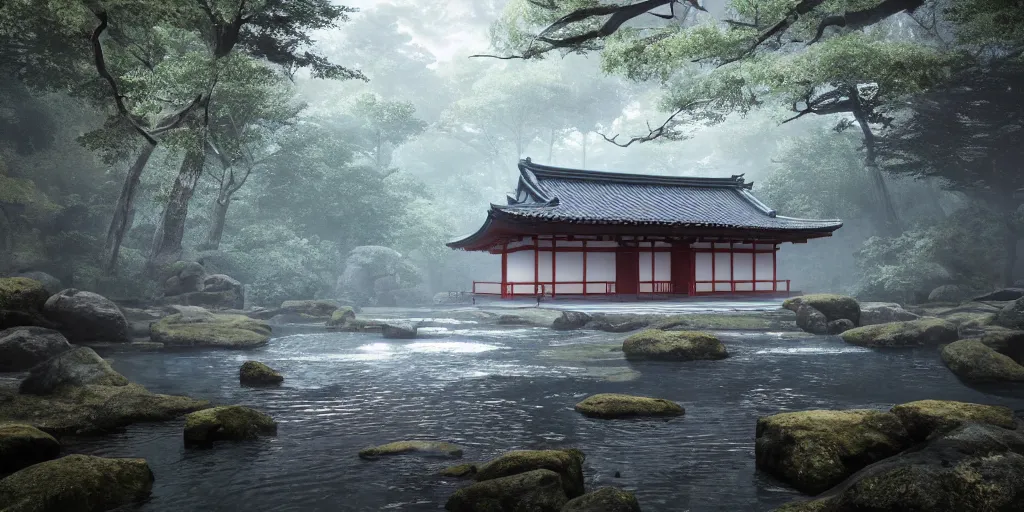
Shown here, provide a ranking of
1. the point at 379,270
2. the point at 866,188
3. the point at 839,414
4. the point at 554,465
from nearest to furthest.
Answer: the point at 554,465, the point at 839,414, the point at 866,188, the point at 379,270

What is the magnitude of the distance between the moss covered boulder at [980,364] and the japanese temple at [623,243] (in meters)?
7.16

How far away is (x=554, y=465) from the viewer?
26.6 ft

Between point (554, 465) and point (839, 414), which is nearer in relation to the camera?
point (554, 465)

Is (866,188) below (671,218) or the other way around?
the other way around

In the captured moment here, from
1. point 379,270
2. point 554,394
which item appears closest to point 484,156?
point 379,270

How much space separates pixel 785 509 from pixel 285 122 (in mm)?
39850

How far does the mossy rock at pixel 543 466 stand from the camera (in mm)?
8086

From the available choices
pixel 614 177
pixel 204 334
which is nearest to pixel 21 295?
pixel 204 334

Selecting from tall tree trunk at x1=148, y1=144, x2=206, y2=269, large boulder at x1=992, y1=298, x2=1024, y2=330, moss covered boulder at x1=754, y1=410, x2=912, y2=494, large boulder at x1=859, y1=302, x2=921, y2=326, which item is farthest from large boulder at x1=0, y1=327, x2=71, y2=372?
large boulder at x1=992, y1=298, x2=1024, y2=330

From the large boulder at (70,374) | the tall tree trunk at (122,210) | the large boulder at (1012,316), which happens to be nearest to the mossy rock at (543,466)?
the large boulder at (70,374)

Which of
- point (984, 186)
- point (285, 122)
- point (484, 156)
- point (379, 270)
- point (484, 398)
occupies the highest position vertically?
point (484, 156)

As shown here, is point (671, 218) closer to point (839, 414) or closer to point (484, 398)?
point (484, 398)

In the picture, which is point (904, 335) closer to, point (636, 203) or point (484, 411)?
point (636, 203)

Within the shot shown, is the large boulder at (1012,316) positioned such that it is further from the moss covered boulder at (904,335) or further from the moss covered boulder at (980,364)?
the moss covered boulder at (980,364)
